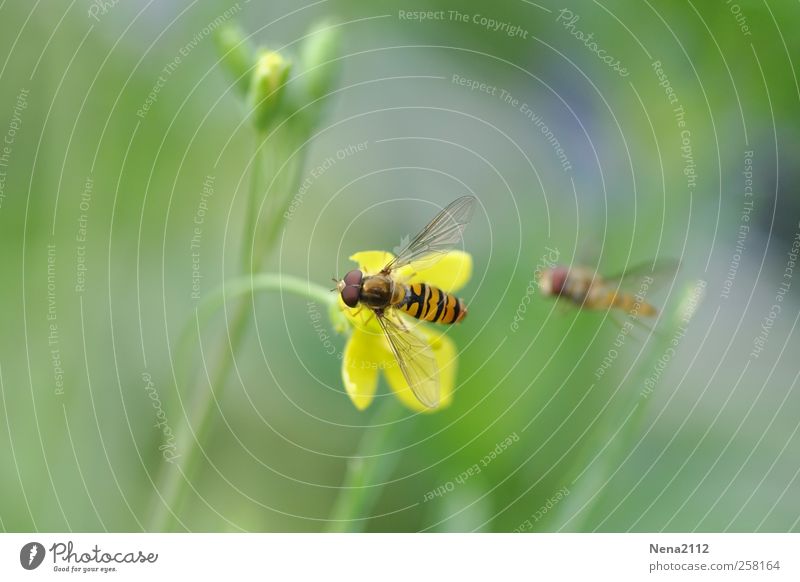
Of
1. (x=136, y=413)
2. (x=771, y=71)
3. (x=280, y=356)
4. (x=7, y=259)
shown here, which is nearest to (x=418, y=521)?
(x=280, y=356)

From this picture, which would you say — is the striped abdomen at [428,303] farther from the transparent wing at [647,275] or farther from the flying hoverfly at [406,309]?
the transparent wing at [647,275]

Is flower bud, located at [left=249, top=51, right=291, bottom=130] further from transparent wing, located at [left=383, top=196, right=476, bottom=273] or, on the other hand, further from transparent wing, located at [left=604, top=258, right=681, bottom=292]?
transparent wing, located at [left=604, top=258, right=681, bottom=292]

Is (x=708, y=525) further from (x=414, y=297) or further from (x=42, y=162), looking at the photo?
(x=42, y=162)

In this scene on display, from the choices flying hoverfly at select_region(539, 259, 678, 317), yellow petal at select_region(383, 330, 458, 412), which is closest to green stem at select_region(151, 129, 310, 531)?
yellow petal at select_region(383, 330, 458, 412)

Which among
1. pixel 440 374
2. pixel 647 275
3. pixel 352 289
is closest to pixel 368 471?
pixel 440 374

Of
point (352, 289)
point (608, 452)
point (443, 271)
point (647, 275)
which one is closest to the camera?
point (352, 289)

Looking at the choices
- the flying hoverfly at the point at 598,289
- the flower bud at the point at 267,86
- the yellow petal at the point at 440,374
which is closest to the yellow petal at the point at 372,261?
the yellow petal at the point at 440,374

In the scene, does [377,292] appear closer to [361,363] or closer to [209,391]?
[361,363]
